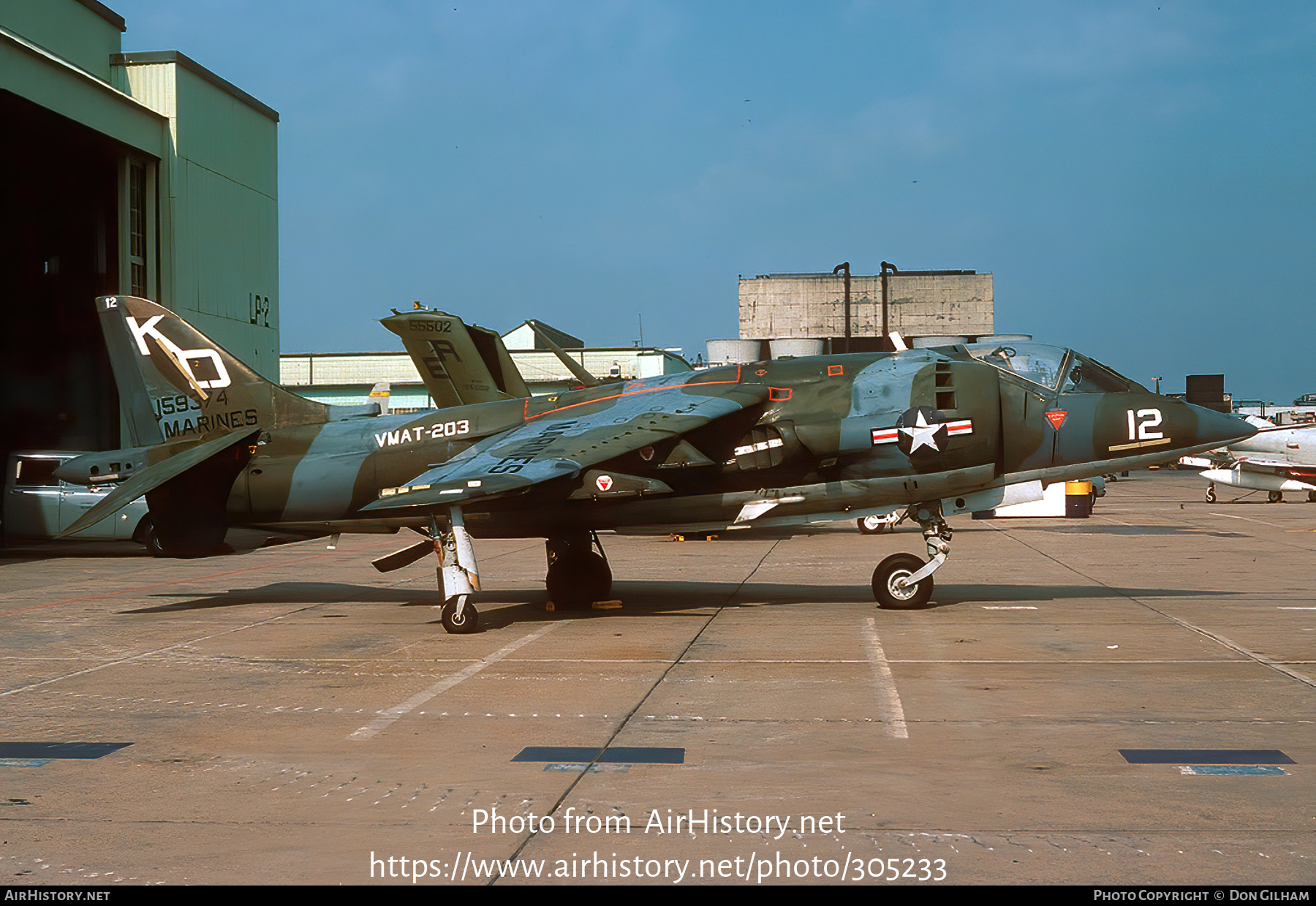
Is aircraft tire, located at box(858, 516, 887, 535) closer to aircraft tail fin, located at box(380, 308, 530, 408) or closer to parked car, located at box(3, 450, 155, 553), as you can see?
aircraft tail fin, located at box(380, 308, 530, 408)

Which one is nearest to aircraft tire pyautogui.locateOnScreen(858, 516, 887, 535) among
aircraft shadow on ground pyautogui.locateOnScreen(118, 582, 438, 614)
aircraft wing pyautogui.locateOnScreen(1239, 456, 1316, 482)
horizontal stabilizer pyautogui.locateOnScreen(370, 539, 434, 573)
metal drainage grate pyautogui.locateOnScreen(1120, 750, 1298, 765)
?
aircraft shadow on ground pyautogui.locateOnScreen(118, 582, 438, 614)

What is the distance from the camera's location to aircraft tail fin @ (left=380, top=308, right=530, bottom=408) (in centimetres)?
2466

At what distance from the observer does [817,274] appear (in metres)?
51.6

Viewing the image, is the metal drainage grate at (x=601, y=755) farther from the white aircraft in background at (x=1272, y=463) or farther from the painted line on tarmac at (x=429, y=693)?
the white aircraft in background at (x=1272, y=463)

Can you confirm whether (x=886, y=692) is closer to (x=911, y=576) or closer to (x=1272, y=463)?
(x=911, y=576)

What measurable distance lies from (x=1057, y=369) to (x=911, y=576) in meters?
3.13


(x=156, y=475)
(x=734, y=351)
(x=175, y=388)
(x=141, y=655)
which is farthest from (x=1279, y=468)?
(x=141, y=655)

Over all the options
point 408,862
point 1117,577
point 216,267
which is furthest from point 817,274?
point 408,862

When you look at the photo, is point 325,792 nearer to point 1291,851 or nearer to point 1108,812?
point 1108,812

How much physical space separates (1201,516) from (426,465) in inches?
1171

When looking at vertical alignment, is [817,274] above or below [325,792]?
above

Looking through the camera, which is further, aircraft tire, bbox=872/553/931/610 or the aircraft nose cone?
aircraft tire, bbox=872/553/931/610

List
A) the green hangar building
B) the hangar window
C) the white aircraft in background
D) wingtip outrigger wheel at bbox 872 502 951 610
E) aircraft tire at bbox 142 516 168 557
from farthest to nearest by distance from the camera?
the white aircraft in background < the hangar window < the green hangar building < aircraft tire at bbox 142 516 168 557 < wingtip outrigger wheel at bbox 872 502 951 610

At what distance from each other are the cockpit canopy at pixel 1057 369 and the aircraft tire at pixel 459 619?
6872mm
